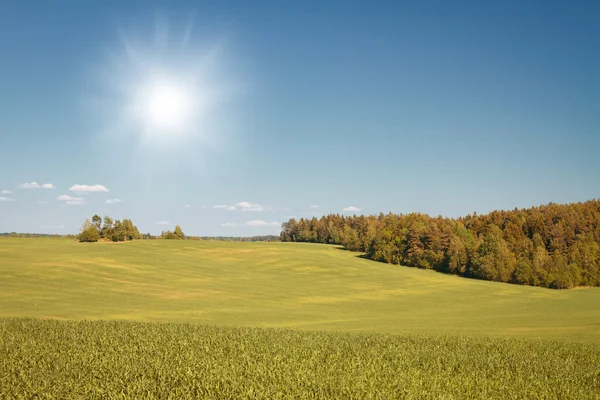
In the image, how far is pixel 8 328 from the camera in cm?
2109

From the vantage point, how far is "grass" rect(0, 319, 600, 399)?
12.6 meters

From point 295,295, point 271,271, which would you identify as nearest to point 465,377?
point 295,295

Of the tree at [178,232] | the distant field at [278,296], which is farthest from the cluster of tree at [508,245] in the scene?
the tree at [178,232]

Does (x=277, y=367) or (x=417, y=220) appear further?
(x=417, y=220)

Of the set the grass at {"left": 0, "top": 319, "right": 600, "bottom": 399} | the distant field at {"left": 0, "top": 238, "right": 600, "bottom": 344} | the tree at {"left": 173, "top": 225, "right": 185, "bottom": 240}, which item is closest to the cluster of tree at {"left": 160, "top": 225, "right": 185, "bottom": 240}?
the tree at {"left": 173, "top": 225, "right": 185, "bottom": 240}

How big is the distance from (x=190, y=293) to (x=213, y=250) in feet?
156

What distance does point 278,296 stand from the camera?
168ft

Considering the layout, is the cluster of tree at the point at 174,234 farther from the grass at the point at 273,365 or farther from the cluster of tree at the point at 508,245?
the grass at the point at 273,365

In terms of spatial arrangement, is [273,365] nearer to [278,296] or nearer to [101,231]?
[278,296]

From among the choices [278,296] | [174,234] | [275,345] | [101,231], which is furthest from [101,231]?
[275,345]

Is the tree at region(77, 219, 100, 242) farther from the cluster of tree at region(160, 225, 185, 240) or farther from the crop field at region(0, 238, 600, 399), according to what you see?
the crop field at region(0, 238, 600, 399)

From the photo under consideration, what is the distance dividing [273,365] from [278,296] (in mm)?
36444

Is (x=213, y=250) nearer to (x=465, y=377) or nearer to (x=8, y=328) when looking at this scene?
(x=8, y=328)

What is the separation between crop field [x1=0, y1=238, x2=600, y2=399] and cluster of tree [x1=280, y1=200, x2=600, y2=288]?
23.5 metres
